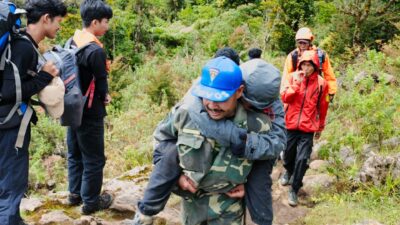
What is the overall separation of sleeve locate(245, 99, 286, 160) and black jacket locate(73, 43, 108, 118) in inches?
68.4

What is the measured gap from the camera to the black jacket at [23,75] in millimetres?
2799

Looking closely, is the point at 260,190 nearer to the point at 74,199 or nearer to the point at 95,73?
the point at 95,73

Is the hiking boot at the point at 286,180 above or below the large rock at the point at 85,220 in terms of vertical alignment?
below

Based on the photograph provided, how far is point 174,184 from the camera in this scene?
2490 mm

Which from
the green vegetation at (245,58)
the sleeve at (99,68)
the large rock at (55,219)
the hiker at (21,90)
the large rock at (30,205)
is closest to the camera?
the hiker at (21,90)

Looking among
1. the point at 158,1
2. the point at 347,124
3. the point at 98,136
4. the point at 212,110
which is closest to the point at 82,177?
the point at 98,136

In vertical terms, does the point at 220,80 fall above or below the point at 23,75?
above

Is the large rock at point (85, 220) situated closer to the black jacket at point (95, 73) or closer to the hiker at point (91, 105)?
the hiker at point (91, 105)

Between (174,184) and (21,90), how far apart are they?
1.24 m

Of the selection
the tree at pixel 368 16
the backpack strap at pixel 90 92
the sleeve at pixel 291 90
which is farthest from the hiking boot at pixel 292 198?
the tree at pixel 368 16

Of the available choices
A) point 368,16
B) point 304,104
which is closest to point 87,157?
point 304,104

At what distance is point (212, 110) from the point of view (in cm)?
221

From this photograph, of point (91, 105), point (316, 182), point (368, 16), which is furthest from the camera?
point (368, 16)

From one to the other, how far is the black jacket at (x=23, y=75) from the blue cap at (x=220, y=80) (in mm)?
1352
